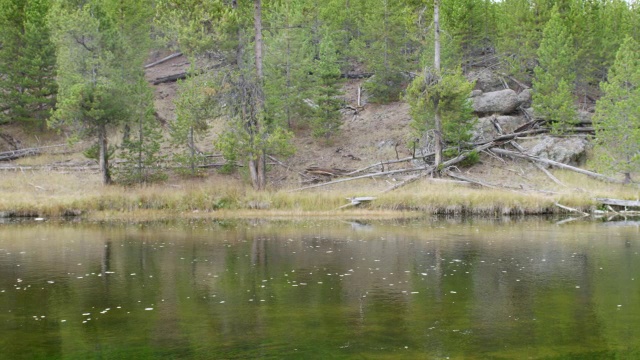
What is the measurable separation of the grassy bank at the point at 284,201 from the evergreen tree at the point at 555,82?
22.5ft

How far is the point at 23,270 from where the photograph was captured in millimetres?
18031

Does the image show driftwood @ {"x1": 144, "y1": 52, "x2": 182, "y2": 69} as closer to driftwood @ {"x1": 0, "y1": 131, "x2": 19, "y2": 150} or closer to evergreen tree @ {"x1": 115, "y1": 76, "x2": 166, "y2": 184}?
driftwood @ {"x1": 0, "y1": 131, "x2": 19, "y2": 150}

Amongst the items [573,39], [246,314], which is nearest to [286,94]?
[573,39]

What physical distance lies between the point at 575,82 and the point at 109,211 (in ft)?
109

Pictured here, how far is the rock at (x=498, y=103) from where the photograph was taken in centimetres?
4250

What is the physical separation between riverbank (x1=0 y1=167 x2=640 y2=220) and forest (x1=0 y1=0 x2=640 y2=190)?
266cm

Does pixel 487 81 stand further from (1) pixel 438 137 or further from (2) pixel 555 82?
(1) pixel 438 137

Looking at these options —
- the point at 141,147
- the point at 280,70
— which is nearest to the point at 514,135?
the point at 280,70

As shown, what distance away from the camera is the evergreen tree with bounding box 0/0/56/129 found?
42.6 m

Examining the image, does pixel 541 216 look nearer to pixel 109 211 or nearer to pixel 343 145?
pixel 343 145

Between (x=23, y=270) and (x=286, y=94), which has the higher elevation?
(x=286, y=94)

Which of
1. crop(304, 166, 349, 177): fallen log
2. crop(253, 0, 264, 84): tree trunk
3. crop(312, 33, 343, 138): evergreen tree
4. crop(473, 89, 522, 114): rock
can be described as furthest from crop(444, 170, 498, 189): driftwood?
crop(253, 0, 264, 84): tree trunk

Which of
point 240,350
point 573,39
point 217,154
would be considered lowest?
point 240,350

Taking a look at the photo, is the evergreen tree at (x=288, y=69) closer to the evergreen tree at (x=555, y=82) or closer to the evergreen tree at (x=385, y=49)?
the evergreen tree at (x=385, y=49)
